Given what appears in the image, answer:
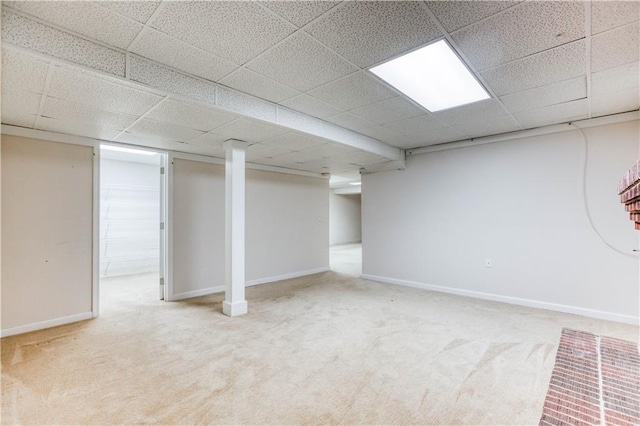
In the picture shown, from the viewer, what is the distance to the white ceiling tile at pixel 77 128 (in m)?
3.00

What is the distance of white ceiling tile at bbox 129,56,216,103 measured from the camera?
2109 millimetres

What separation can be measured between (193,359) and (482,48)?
10.6 feet

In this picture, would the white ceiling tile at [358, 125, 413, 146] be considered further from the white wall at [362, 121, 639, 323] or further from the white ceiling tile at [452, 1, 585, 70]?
the white ceiling tile at [452, 1, 585, 70]

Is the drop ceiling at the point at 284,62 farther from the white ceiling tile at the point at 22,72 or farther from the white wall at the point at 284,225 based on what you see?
the white wall at the point at 284,225

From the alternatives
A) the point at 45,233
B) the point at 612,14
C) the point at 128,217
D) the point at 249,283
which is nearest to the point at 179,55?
the point at 612,14

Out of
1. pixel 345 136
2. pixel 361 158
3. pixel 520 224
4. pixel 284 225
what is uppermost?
pixel 345 136

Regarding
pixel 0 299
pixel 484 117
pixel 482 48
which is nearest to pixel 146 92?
pixel 482 48

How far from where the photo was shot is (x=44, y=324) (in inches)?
129

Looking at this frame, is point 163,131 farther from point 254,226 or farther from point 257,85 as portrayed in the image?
point 254,226

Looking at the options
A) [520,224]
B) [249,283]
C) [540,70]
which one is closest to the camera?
[540,70]

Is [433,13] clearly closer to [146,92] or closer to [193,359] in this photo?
[146,92]

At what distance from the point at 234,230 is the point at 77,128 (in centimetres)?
199

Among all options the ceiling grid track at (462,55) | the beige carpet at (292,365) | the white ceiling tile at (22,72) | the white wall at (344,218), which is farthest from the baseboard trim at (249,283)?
the white wall at (344,218)

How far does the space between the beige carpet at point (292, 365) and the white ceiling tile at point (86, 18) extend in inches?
91.4
